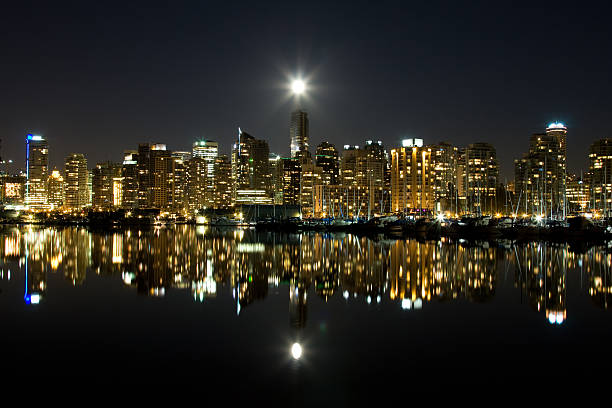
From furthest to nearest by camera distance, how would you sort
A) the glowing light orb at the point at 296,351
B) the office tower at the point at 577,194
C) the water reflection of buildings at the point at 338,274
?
the office tower at the point at 577,194 < the water reflection of buildings at the point at 338,274 < the glowing light orb at the point at 296,351

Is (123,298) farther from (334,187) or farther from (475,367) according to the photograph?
(334,187)

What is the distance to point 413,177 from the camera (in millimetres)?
179875

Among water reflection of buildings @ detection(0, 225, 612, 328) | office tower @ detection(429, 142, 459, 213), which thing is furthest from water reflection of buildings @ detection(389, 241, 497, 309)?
office tower @ detection(429, 142, 459, 213)

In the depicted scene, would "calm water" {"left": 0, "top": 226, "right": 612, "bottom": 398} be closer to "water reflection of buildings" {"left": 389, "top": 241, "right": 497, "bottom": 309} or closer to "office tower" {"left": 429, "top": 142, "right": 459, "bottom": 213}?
"water reflection of buildings" {"left": 389, "top": 241, "right": 497, "bottom": 309}

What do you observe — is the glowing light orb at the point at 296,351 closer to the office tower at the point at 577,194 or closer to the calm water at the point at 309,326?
the calm water at the point at 309,326

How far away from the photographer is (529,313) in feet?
58.0

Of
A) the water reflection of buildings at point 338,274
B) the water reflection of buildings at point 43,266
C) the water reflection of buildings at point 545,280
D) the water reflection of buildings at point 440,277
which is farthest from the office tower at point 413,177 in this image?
the water reflection of buildings at point 43,266

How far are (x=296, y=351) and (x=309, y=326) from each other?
9.39ft

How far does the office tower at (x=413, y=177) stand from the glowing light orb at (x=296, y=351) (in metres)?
167

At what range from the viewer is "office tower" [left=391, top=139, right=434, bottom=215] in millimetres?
179750

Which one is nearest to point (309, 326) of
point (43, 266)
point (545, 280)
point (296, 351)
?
point (296, 351)

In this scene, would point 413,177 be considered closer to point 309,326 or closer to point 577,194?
point 577,194

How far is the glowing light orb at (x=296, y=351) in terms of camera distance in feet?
41.5

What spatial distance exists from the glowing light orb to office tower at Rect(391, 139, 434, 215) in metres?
167
